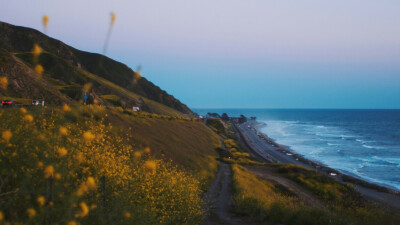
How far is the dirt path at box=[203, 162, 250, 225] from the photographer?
51.1 ft

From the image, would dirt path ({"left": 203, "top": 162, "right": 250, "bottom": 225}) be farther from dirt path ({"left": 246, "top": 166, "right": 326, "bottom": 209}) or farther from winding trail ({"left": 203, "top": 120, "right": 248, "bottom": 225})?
dirt path ({"left": 246, "top": 166, "right": 326, "bottom": 209})

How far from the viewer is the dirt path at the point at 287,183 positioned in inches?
1035

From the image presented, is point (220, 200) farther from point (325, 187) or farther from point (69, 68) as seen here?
point (69, 68)

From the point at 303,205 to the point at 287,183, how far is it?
14.4 m

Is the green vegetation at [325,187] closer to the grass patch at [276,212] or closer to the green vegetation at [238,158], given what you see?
the green vegetation at [238,158]

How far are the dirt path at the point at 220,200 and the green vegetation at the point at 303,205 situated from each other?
687 millimetres

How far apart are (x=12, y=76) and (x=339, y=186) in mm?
37452

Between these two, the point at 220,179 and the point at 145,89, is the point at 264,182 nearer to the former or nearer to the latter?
the point at 220,179

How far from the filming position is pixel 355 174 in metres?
54.0

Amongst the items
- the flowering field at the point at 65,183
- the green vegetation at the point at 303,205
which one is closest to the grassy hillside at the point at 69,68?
the green vegetation at the point at 303,205

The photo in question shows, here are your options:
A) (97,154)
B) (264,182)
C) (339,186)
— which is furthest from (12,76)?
(339,186)

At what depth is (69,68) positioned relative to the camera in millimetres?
68062

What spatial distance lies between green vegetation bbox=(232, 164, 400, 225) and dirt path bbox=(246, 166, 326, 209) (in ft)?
2.52

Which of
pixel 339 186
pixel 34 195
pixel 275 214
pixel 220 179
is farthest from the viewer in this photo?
pixel 339 186
